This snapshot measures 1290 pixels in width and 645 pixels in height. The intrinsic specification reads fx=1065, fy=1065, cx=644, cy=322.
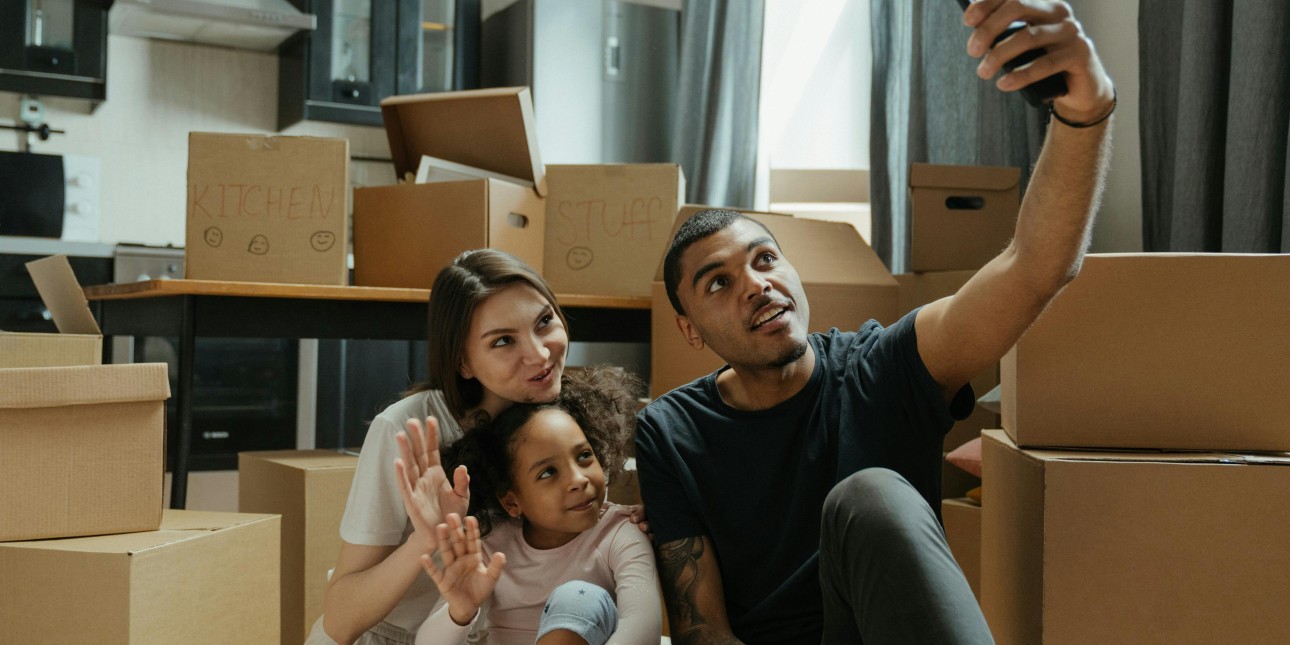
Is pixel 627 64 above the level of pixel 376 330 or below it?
above

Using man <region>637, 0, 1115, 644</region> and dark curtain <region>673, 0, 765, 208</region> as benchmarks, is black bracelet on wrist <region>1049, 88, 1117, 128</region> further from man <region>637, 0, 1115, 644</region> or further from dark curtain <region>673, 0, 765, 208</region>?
dark curtain <region>673, 0, 765, 208</region>

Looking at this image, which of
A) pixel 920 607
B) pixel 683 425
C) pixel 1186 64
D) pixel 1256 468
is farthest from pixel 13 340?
pixel 1186 64

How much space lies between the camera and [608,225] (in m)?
2.58

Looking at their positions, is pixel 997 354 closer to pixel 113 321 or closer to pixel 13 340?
pixel 13 340

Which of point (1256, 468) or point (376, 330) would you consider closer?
point (1256, 468)

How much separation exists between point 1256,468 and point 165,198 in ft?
13.6

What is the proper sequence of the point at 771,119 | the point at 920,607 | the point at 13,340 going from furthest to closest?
the point at 771,119, the point at 13,340, the point at 920,607

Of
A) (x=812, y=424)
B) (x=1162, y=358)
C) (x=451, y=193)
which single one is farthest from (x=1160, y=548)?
(x=451, y=193)

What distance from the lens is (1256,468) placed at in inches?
43.0

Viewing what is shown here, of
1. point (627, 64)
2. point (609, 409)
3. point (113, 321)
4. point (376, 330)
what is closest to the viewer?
point (609, 409)

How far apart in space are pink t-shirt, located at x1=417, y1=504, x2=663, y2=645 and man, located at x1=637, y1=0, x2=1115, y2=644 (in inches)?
1.5

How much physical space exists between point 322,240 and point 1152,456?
1.70 m

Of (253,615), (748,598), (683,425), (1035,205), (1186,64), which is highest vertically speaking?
(1186,64)

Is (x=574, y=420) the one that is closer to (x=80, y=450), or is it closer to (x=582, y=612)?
(x=582, y=612)
